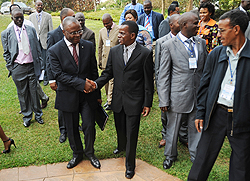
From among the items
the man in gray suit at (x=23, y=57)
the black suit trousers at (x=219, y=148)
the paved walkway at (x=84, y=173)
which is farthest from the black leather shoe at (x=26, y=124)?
the black suit trousers at (x=219, y=148)

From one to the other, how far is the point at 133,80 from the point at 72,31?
1.14 meters

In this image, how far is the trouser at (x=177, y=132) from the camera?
153 inches

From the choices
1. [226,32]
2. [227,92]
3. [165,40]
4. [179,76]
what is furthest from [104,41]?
[227,92]

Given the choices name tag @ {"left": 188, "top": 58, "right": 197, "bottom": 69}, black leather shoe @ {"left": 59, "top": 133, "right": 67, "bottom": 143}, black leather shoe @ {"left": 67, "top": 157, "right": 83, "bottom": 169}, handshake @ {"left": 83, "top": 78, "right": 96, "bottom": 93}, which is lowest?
black leather shoe @ {"left": 59, "top": 133, "right": 67, "bottom": 143}

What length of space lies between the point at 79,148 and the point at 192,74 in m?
2.22

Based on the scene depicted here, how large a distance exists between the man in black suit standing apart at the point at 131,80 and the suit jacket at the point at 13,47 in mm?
2148

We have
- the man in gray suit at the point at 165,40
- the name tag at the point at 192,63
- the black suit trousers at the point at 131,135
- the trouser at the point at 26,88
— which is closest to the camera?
the name tag at the point at 192,63

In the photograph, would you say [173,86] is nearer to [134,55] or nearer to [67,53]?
[134,55]

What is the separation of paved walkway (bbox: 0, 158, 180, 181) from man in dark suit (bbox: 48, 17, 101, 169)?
0.13 m

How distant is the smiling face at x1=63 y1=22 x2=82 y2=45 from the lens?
3.53 meters

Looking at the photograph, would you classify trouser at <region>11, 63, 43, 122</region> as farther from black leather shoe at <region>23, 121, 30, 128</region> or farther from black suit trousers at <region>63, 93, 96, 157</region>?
black suit trousers at <region>63, 93, 96, 157</region>

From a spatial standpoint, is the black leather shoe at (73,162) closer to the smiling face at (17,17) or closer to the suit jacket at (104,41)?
the suit jacket at (104,41)

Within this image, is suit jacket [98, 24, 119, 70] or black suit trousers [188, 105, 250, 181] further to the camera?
suit jacket [98, 24, 119, 70]

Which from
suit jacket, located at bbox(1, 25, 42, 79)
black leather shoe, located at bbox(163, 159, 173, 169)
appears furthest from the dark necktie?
suit jacket, located at bbox(1, 25, 42, 79)
